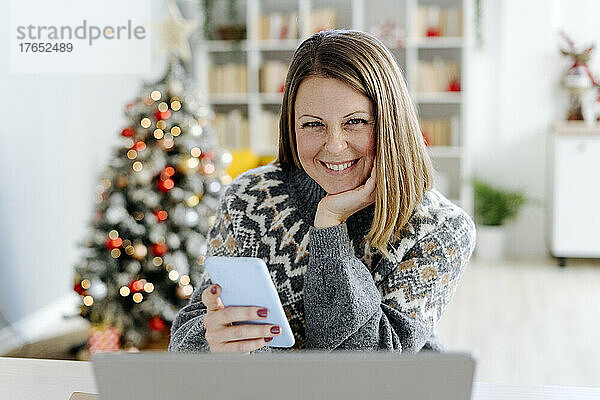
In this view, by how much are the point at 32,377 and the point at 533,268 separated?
4162mm

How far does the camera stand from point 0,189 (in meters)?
3.44

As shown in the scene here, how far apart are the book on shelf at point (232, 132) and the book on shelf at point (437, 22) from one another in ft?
4.23

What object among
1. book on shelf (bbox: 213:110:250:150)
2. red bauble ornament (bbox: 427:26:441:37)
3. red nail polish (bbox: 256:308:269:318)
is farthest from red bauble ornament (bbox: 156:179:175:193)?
red bauble ornament (bbox: 427:26:441:37)

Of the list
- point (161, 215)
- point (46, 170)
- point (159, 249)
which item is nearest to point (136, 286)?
point (159, 249)

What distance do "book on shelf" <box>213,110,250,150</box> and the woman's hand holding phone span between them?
162 inches

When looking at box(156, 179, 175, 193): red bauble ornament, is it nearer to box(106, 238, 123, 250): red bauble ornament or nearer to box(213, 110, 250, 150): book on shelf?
box(106, 238, 123, 250): red bauble ornament

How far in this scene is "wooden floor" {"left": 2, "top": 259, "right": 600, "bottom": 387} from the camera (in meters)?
3.26

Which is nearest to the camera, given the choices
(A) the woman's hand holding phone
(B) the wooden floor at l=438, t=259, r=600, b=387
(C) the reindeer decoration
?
(A) the woman's hand holding phone

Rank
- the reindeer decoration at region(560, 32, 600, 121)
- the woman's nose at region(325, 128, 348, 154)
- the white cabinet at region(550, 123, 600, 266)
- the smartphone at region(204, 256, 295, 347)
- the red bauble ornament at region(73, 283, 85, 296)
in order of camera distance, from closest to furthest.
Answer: the smartphone at region(204, 256, 295, 347) → the woman's nose at region(325, 128, 348, 154) → the red bauble ornament at region(73, 283, 85, 296) → the white cabinet at region(550, 123, 600, 266) → the reindeer decoration at region(560, 32, 600, 121)

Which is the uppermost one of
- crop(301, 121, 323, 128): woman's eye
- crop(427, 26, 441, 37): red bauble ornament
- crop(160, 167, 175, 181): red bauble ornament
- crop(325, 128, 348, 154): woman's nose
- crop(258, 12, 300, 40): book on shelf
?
crop(258, 12, 300, 40): book on shelf

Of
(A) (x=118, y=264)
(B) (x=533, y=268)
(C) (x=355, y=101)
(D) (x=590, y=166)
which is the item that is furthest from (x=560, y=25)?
(C) (x=355, y=101)

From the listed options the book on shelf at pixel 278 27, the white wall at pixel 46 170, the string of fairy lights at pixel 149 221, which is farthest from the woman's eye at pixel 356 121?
the book on shelf at pixel 278 27

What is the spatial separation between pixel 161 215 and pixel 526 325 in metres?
1.84

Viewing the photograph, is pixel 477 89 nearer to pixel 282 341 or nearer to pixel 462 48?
pixel 462 48
